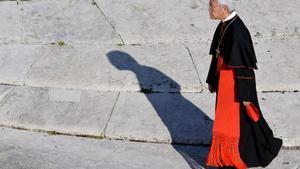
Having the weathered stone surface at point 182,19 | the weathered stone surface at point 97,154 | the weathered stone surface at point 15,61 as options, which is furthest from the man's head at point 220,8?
the weathered stone surface at point 15,61

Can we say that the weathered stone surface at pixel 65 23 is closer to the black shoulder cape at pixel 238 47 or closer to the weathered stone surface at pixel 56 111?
the weathered stone surface at pixel 56 111

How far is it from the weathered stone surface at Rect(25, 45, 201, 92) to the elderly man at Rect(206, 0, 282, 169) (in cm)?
173

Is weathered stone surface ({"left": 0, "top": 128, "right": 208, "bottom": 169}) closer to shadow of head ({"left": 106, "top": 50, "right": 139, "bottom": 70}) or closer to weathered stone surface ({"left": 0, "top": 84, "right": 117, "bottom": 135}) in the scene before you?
weathered stone surface ({"left": 0, "top": 84, "right": 117, "bottom": 135})

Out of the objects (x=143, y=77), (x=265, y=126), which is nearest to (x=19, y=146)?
(x=143, y=77)

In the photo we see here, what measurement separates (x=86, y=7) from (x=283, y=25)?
2.98 m

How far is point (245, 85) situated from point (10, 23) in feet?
15.7

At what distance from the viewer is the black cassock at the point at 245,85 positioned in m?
4.75

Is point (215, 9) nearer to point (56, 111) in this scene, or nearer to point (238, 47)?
point (238, 47)

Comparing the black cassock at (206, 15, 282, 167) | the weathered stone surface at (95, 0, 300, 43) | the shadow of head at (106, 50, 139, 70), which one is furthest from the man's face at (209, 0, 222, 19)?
the weathered stone surface at (95, 0, 300, 43)

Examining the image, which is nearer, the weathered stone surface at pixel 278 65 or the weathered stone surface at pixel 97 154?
the weathered stone surface at pixel 97 154

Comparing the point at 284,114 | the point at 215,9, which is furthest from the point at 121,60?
the point at 215,9

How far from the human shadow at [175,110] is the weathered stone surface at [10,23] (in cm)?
150

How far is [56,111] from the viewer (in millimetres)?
6543

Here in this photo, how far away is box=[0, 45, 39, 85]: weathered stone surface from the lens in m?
7.19
